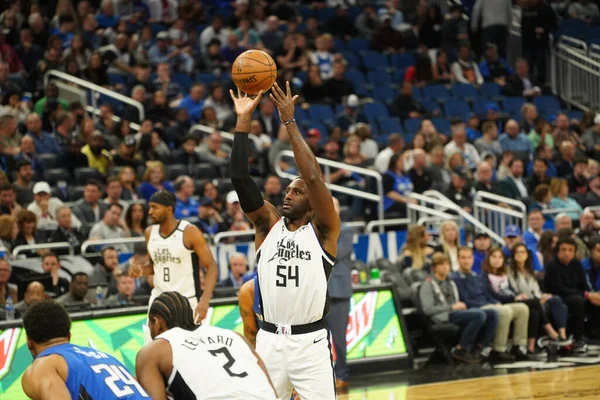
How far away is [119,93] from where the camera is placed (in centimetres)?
1762

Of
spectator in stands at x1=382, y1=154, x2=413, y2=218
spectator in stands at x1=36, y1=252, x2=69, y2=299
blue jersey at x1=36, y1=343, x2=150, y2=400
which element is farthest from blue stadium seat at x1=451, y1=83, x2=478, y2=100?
blue jersey at x1=36, y1=343, x2=150, y2=400

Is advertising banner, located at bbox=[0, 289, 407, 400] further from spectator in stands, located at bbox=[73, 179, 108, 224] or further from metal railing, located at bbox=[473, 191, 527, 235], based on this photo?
metal railing, located at bbox=[473, 191, 527, 235]

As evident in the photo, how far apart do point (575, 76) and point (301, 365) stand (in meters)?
16.2

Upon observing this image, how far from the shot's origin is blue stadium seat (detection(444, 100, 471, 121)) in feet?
64.5

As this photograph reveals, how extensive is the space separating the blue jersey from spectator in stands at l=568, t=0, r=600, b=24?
62.9ft

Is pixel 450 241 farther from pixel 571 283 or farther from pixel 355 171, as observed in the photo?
pixel 355 171

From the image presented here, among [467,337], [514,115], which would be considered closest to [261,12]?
[514,115]

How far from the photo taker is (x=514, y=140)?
18219 millimetres

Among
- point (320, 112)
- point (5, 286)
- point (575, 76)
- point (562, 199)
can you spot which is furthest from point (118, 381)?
point (575, 76)

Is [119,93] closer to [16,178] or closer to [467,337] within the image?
[16,178]

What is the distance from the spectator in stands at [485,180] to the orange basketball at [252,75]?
31.1ft

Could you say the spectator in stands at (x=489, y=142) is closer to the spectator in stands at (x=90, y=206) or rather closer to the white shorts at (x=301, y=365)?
the spectator in stands at (x=90, y=206)

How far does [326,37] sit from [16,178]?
7.10 m

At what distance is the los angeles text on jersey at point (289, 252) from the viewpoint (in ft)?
22.6
